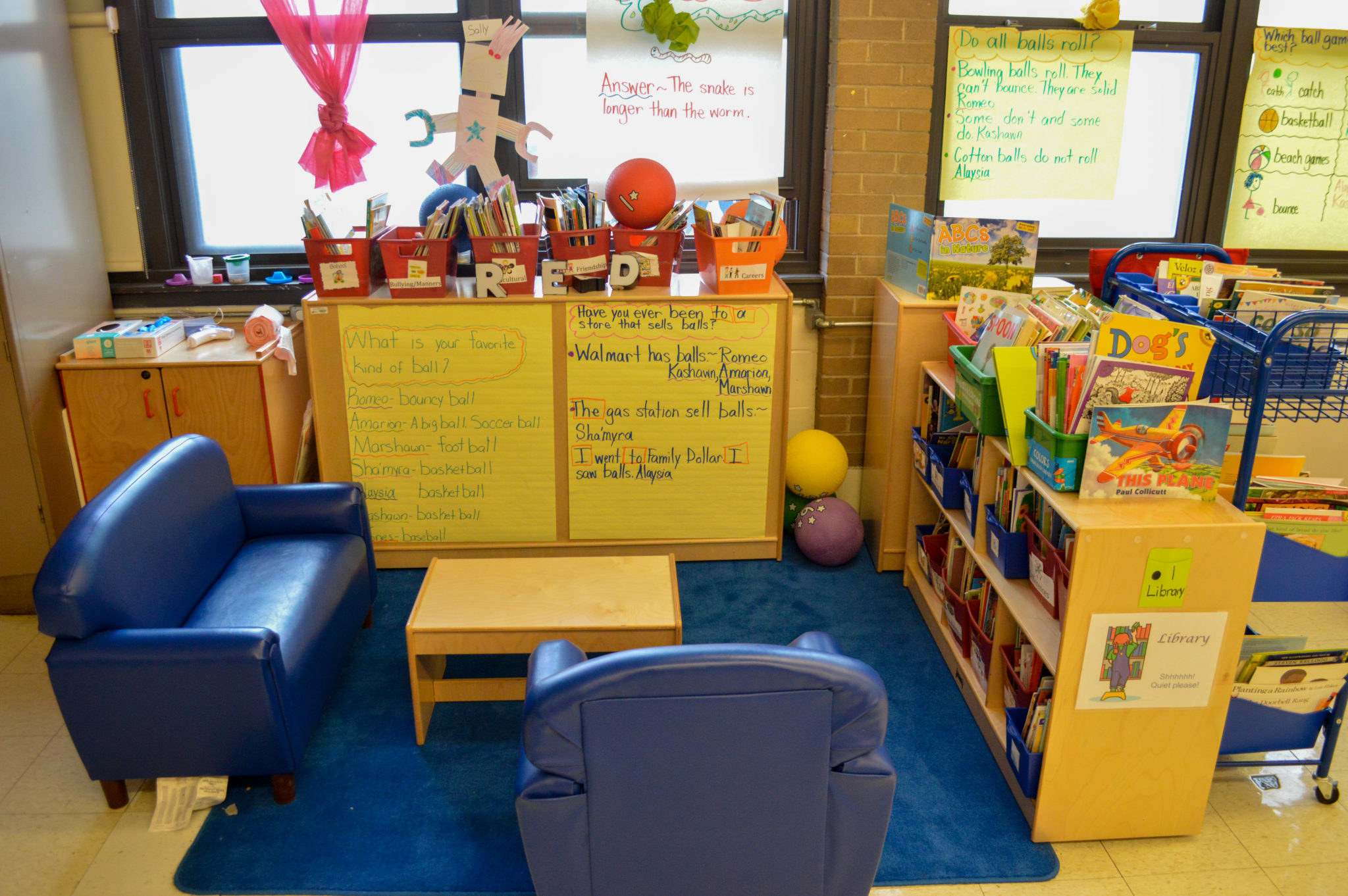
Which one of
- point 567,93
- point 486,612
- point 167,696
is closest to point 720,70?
point 567,93

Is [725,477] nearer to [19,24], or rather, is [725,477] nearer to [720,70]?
[720,70]

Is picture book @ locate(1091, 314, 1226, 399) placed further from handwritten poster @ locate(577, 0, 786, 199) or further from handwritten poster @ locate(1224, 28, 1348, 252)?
handwritten poster @ locate(1224, 28, 1348, 252)

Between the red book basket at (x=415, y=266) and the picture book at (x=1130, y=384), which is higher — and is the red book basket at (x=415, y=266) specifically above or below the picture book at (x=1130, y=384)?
above

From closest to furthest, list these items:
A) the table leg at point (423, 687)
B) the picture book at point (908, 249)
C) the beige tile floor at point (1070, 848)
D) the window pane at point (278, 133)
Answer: the beige tile floor at point (1070, 848)
the table leg at point (423, 687)
the picture book at point (908, 249)
the window pane at point (278, 133)

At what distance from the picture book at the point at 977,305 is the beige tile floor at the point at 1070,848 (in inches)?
50.8

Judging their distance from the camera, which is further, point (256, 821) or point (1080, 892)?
point (256, 821)

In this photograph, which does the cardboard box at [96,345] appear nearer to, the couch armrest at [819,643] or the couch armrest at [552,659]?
the couch armrest at [552,659]

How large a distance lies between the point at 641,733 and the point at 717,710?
0.45ft

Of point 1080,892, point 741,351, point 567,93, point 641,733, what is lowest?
point 1080,892

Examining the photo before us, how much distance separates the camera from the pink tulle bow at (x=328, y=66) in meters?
3.69

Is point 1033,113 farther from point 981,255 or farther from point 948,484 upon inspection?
point 948,484

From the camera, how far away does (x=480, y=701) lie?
121 inches

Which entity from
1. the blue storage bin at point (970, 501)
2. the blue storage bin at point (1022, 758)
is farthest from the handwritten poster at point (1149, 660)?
the blue storage bin at point (970, 501)

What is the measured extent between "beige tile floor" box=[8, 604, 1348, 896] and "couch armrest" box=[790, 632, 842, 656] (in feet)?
2.29
